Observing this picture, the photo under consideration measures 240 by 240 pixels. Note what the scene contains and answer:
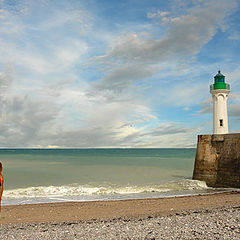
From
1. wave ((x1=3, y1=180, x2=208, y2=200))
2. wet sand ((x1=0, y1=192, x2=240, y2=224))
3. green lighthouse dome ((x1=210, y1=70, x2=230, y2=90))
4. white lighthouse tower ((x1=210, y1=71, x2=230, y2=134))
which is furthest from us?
green lighthouse dome ((x1=210, y1=70, x2=230, y2=90))

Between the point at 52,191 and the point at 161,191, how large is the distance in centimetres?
625

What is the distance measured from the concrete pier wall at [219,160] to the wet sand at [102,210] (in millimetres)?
3529

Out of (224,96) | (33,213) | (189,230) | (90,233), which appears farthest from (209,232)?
(224,96)

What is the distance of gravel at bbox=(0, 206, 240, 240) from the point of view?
6.09 meters

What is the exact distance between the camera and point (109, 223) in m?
7.61

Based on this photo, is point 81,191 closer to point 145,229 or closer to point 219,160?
point 219,160

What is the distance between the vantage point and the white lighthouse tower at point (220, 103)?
63.5 feet

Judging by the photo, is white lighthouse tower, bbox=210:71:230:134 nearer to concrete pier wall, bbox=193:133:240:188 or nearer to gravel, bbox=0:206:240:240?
concrete pier wall, bbox=193:133:240:188

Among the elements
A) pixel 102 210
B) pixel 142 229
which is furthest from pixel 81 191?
pixel 142 229

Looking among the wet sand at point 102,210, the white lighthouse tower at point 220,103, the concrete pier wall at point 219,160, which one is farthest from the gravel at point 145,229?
the white lighthouse tower at point 220,103

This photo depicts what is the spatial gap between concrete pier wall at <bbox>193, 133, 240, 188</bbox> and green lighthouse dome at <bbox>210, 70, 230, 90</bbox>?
4.40m

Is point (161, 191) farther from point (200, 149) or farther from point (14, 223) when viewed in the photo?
point (14, 223)

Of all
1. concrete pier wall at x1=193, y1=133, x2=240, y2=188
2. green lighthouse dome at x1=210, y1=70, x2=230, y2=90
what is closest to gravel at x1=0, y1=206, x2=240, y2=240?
concrete pier wall at x1=193, y1=133, x2=240, y2=188

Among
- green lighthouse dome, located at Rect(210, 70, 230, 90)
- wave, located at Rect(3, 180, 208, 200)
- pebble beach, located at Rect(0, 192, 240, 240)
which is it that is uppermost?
green lighthouse dome, located at Rect(210, 70, 230, 90)
